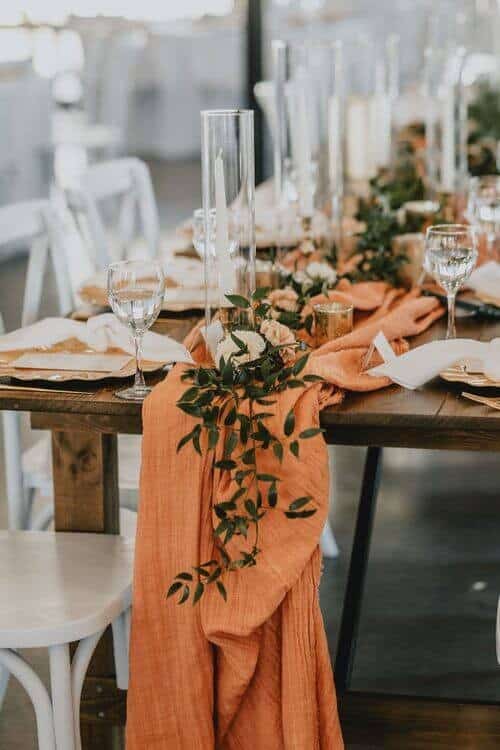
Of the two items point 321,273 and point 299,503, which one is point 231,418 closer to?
point 299,503

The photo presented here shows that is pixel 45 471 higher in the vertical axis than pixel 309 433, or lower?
lower

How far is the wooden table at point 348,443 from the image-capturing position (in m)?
1.62

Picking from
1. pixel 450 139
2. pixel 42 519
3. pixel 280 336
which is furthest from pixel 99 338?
pixel 450 139

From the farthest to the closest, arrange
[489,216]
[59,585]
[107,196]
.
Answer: [107,196] → [489,216] → [59,585]

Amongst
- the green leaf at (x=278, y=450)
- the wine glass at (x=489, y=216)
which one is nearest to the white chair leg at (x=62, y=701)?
the green leaf at (x=278, y=450)

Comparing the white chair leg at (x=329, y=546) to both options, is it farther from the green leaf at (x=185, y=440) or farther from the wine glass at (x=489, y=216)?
the green leaf at (x=185, y=440)

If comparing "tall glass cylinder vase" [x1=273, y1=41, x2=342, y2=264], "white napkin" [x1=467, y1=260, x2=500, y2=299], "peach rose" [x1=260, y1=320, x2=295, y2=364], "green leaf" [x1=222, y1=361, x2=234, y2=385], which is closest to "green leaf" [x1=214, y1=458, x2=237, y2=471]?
"green leaf" [x1=222, y1=361, x2=234, y2=385]

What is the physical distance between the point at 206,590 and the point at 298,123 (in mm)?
1465

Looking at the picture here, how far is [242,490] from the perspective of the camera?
5.20 feet

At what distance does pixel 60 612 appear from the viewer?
1.69 metres

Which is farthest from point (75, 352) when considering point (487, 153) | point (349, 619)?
point (487, 153)

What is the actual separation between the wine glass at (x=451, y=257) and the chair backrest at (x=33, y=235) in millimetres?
934

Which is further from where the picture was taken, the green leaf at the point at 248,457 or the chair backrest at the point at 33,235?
the chair backrest at the point at 33,235

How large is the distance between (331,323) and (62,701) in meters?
0.72
